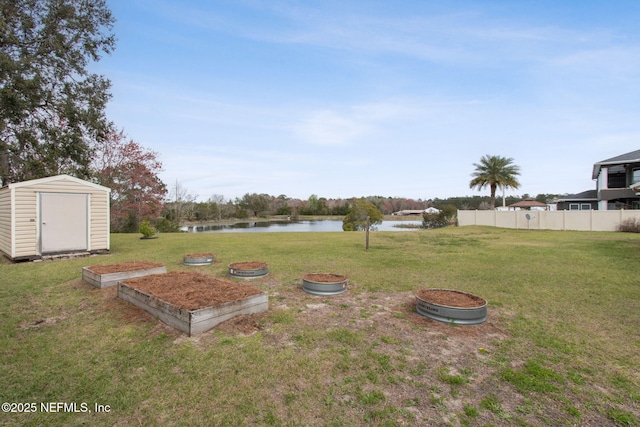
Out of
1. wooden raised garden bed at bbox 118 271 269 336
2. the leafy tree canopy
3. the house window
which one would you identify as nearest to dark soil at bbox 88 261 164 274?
wooden raised garden bed at bbox 118 271 269 336

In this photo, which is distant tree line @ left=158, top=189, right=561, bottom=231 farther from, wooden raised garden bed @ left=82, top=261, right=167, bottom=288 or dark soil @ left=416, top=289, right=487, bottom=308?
wooden raised garden bed @ left=82, top=261, right=167, bottom=288

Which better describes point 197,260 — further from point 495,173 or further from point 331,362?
point 495,173

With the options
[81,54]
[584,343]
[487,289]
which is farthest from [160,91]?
[584,343]

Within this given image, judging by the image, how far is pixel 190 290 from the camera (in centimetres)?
440

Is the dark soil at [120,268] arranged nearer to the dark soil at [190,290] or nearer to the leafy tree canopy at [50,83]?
the dark soil at [190,290]

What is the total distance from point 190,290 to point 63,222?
7398 millimetres

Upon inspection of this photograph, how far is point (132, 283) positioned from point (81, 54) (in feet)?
44.4

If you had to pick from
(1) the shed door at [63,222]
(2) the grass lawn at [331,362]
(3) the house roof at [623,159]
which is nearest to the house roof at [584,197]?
(3) the house roof at [623,159]

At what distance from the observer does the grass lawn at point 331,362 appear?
221 cm

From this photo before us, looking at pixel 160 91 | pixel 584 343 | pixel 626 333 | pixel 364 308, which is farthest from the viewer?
pixel 160 91

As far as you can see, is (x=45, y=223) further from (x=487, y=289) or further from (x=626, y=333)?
(x=626, y=333)

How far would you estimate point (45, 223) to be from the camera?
341 inches

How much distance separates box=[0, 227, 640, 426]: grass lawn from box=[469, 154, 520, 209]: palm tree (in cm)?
2595

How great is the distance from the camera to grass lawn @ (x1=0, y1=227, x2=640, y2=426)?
2207 mm
